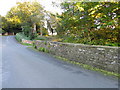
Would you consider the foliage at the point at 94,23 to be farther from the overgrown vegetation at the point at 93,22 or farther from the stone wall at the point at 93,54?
the stone wall at the point at 93,54

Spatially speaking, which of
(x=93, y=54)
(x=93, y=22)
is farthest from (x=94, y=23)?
(x=93, y=54)

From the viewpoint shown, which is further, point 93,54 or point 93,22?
point 93,22

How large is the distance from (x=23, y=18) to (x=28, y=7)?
119 inches

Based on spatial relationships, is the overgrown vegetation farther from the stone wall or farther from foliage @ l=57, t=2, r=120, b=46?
the stone wall

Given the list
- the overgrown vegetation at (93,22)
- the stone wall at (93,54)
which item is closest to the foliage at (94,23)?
the overgrown vegetation at (93,22)

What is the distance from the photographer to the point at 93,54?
597 cm

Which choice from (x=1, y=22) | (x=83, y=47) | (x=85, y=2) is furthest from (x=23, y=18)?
(x=83, y=47)

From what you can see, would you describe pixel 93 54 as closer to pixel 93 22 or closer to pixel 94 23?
pixel 94 23

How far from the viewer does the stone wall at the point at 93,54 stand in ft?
16.5

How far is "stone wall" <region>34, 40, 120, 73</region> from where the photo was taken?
5.02 metres

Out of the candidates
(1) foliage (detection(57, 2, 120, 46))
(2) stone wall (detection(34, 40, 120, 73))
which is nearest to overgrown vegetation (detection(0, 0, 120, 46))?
(1) foliage (detection(57, 2, 120, 46))

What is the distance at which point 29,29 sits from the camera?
78.5 ft

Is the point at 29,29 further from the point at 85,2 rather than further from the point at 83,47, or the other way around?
the point at 83,47

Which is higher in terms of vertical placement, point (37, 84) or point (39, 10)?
point (39, 10)
